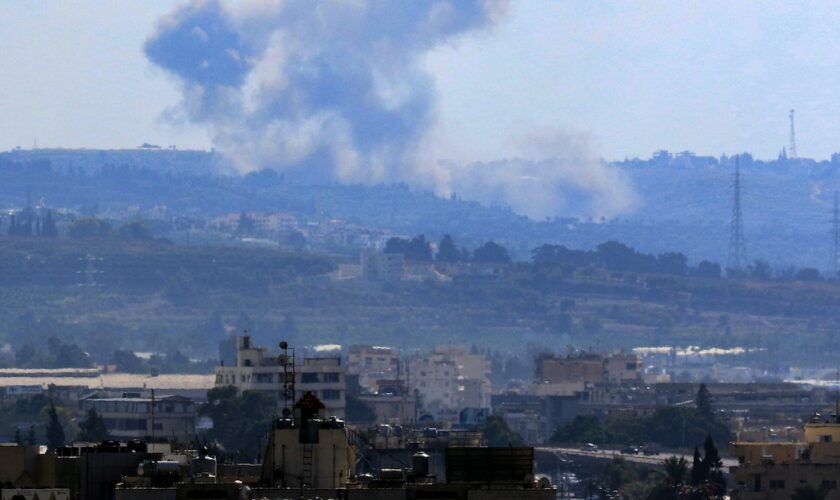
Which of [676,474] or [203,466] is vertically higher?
[676,474]

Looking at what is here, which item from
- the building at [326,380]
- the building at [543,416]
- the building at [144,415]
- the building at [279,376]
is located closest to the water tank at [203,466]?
the building at [144,415]

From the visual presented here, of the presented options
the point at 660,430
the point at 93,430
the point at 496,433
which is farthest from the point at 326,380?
the point at 93,430

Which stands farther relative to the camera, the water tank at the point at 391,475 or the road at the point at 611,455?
the road at the point at 611,455

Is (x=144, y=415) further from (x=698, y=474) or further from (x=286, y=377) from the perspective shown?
(x=286, y=377)

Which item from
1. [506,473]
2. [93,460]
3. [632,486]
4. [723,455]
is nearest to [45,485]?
[93,460]

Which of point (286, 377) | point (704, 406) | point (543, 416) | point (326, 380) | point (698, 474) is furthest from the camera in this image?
point (543, 416)

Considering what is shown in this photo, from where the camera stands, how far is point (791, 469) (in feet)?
292

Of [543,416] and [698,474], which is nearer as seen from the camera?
[698,474]

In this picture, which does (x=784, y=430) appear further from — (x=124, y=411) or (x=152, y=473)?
(x=152, y=473)

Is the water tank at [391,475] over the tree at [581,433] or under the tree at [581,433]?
under

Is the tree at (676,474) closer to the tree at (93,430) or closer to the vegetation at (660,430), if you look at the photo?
the tree at (93,430)

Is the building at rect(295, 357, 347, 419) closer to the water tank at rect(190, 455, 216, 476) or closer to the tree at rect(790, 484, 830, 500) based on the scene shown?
the tree at rect(790, 484, 830, 500)

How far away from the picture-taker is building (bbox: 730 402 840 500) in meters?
87.3

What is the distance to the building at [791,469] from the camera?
87.3 meters
